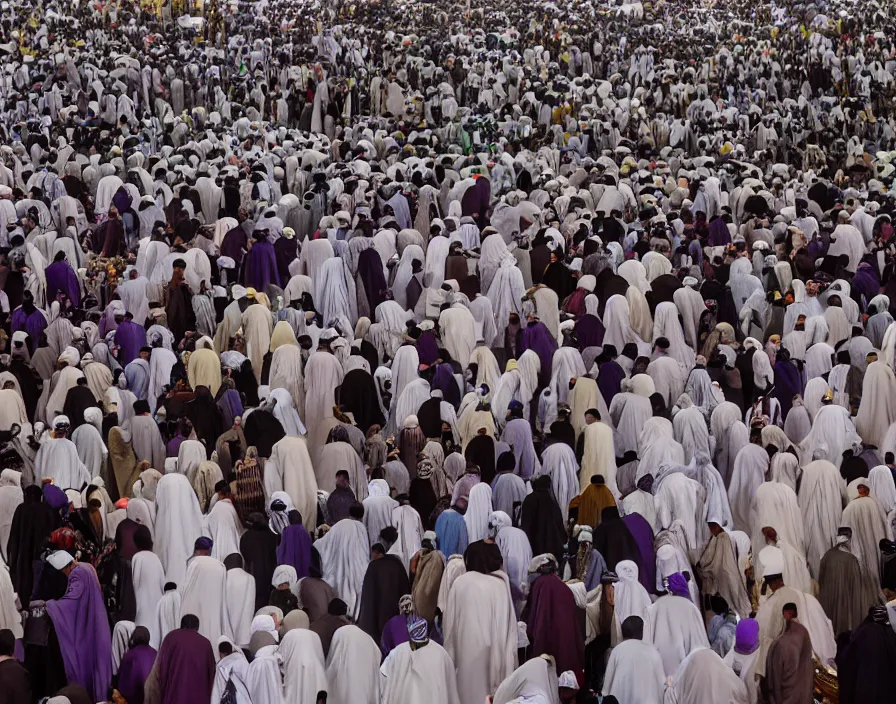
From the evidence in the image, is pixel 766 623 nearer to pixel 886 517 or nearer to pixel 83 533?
pixel 886 517

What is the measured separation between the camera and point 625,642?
8633mm

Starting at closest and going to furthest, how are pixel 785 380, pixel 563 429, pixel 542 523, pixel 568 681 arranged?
1. pixel 568 681
2. pixel 542 523
3. pixel 563 429
4. pixel 785 380

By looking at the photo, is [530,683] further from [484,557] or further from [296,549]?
[296,549]

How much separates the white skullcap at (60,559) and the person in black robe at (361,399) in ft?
13.6

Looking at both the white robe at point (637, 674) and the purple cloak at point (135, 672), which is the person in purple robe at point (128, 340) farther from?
the white robe at point (637, 674)

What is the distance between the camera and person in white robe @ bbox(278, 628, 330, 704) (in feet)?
28.4

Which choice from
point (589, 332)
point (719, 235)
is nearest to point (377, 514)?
point (589, 332)

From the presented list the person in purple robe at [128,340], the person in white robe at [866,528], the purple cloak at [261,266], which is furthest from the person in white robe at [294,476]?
the purple cloak at [261,266]

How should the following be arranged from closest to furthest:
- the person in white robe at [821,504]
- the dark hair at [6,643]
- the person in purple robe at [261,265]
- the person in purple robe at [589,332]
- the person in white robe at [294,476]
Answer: the dark hair at [6,643] → the person in white robe at [821,504] → the person in white robe at [294,476] → the person in purple robe at [589,332] → the person in purple robe at [261,265]

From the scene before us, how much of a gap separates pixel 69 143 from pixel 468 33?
40.2ft

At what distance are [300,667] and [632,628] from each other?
187cm

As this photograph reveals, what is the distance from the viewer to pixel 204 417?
12.2m

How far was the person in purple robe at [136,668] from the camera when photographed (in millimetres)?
8734

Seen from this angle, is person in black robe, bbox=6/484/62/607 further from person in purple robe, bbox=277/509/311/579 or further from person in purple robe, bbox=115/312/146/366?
person in purple robe, bbox=115/312/146/366
